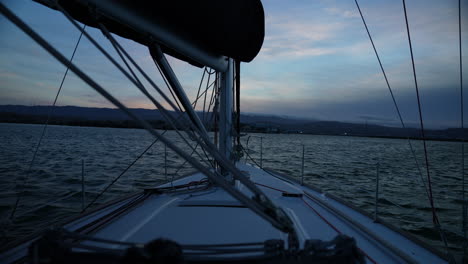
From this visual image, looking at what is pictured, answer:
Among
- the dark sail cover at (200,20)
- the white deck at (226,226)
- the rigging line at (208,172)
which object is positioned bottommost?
the white deck at (226,226)

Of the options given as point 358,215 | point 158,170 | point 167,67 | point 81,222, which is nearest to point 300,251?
point 167,67

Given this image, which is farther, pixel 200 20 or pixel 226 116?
pixel 226 116

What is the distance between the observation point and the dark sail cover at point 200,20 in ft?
6.35

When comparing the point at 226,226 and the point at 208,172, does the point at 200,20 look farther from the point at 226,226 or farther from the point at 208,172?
the point at 226,226

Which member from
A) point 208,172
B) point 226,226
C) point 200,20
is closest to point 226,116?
point 200,20

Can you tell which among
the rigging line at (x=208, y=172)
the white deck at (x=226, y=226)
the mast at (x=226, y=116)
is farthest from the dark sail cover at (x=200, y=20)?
the white deck at (x=226, y=226)

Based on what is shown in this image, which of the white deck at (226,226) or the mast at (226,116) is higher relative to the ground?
the mast at (226,116)

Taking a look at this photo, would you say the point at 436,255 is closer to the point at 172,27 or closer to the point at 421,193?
the point at 172,27

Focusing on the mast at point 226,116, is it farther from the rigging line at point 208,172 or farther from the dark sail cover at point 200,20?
the rigging line at point 208,172

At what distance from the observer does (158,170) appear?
34.1ft

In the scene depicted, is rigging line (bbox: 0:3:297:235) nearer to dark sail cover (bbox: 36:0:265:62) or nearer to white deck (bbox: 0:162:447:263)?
dark sail cover (bbox: 36:0:265:62)

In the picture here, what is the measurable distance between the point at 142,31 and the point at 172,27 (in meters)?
0.40

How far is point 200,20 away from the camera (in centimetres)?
238

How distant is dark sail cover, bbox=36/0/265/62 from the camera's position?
1935 mm
